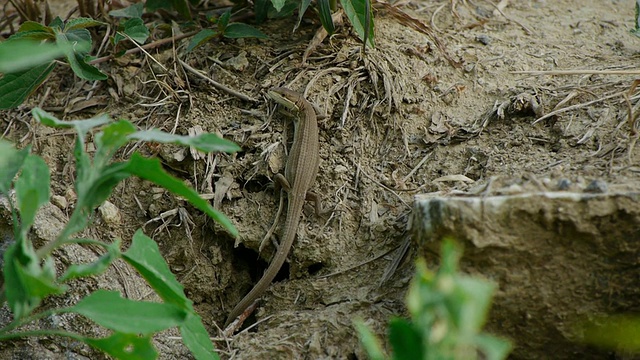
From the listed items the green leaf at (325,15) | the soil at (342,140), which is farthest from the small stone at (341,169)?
the green leaf at (325,15)

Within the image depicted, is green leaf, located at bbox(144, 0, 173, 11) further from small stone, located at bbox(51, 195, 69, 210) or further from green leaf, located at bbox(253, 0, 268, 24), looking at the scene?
small stone, located at bbox(51, 195, 69, 210)

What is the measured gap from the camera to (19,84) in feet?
12.8

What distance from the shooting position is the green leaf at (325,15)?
13.6 ft

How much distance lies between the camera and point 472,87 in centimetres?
424

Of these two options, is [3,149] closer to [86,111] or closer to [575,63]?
[86,111]

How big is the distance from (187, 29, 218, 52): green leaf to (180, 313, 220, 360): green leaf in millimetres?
2199

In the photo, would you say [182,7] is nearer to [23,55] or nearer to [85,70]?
[85,70]

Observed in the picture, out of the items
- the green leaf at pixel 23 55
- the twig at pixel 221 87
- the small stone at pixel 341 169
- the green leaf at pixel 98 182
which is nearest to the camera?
the green leaf at pixel 23 55

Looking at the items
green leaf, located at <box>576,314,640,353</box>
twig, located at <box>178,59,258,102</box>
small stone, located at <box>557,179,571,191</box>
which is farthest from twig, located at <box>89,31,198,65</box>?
green leaf, located at <box>576,314,640,353</box>

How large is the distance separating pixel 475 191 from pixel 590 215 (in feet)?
1.63

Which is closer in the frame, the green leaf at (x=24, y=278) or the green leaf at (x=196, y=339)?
the green leaf at (x=24, y=278)

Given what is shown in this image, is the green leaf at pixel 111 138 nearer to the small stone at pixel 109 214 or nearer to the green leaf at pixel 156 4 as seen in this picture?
the small stone at pixel 109 214

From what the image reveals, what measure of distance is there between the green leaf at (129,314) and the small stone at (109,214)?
1632mm

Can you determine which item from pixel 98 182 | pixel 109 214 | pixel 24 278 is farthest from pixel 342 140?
pixel 24 278
